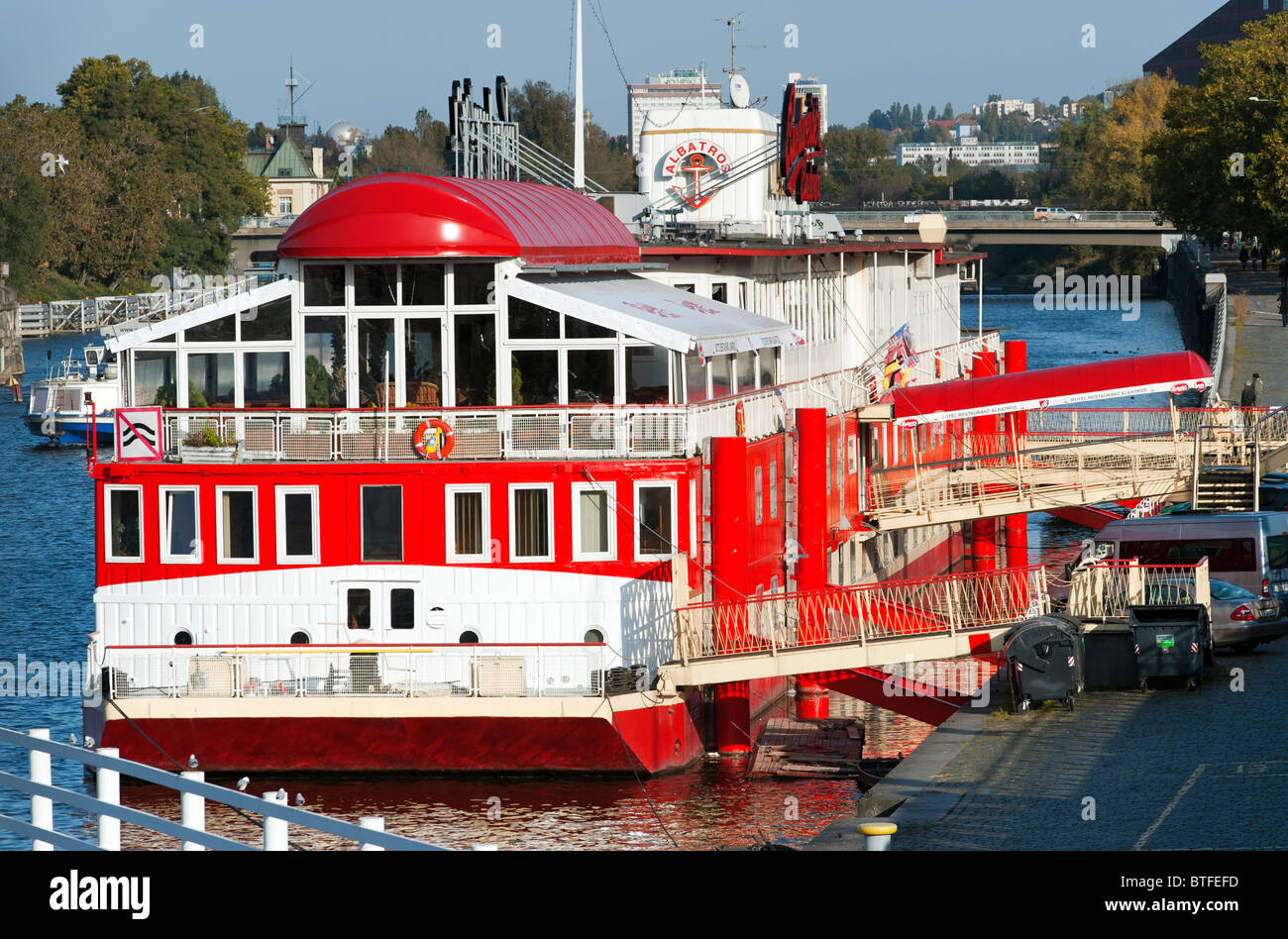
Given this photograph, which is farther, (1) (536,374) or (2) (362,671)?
(1) (536,374)

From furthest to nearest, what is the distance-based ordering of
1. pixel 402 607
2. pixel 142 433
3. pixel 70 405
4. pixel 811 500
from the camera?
pixel 70 405 < pixel 811 500 < pixel 142 433 < pixel 402 607

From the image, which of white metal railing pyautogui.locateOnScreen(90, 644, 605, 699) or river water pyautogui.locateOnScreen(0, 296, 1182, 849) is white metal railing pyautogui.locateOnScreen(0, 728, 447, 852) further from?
white metal railing pyautogui.locateOnScreen(90, 644, 605, 699)

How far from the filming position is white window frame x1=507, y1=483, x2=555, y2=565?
87.5 feet

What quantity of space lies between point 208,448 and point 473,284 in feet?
14.9

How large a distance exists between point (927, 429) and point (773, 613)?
65.1 feet

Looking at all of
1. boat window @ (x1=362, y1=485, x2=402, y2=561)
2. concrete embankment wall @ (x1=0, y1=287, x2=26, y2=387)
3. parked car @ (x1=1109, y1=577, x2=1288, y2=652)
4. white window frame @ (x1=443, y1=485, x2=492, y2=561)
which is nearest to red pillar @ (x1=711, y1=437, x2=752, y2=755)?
white window frame @ (x1=443, y1=485, x2=492, y2=561)

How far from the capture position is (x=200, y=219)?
15700 cm

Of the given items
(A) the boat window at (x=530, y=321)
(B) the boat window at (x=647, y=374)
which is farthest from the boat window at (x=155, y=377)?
(B) the boat window at (x=647, y=374)

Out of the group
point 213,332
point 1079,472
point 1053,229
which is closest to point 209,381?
point 213,332

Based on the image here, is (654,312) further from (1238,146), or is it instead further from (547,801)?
(1238,146)

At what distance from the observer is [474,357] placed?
27828 millimetres

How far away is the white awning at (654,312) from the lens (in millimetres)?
26984
